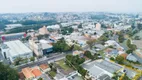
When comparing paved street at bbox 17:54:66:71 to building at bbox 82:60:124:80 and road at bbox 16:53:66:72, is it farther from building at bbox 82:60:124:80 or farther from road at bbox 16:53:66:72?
building at bbox 82:60:124:80

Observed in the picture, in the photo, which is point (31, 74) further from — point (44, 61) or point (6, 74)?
point (44, 61)

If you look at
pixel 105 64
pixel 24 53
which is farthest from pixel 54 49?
pixel 105 64

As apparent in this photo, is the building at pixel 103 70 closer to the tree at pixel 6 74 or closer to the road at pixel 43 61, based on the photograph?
the road at pixel 43 61

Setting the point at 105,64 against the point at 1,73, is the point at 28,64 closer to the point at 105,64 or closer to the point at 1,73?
the point at 1,73

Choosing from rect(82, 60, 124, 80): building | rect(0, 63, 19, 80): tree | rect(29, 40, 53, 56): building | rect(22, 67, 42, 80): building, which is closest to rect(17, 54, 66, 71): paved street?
rect(29, 40, 53, 56): building

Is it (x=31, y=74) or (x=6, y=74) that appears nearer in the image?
(x=6, y=74)

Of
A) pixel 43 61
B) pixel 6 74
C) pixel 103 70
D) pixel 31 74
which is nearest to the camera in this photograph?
pixel 6 74

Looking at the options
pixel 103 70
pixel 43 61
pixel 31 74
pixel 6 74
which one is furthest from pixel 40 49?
pixel 103 70

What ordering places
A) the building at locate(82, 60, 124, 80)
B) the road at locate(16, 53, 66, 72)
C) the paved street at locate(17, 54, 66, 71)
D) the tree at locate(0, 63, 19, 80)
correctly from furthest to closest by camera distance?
1. the paved street at locate(17, 54, 66, 71)
2. the road at locate(16, 53, 66, 72)
3. the building at locate(82, 60, 124, 80)
4. the tree at locate(0, 63, 19, 80)

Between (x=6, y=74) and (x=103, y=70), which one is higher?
(x=6, y=74)

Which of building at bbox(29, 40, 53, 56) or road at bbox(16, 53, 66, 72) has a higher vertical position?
building at bbox(29, 40, 53, 56)

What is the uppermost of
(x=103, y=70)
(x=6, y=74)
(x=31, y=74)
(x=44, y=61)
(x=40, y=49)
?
(x=6, y=74)
